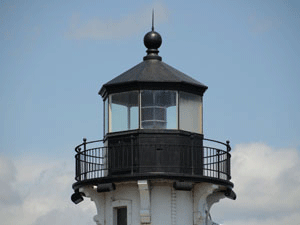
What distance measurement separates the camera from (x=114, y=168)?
37375 millimetres

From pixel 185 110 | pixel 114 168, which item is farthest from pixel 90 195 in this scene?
pixel 185 110

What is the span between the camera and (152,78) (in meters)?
37.7

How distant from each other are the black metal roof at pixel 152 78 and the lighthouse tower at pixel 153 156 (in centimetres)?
3

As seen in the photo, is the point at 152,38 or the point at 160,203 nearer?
the point at 160,203

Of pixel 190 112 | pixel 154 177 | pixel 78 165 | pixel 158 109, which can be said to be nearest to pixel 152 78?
pixel 158 109

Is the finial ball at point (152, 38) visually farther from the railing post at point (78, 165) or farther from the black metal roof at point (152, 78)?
the railing post at point (78, 165)

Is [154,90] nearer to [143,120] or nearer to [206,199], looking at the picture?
[143,120]

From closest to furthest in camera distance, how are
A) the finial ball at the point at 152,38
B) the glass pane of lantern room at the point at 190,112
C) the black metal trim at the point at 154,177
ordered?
the black metal trim at the point at 154,177 → the glass pane of lantern room at the point at 190,112 → the finial ball at the point at 152,38

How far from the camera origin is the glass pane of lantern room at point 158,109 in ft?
123

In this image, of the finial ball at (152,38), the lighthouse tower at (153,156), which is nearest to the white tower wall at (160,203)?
the lighthouse tower at (153,156)

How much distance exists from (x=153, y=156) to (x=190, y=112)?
6.38 ft

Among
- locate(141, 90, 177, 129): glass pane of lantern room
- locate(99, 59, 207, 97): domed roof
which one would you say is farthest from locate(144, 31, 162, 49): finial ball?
locate(141, 90, 177, 129): glass pane of lantern room

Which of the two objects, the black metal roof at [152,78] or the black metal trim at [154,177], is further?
the black metal roof at [152,78]

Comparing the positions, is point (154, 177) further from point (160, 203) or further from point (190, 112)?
point (190, 112)
